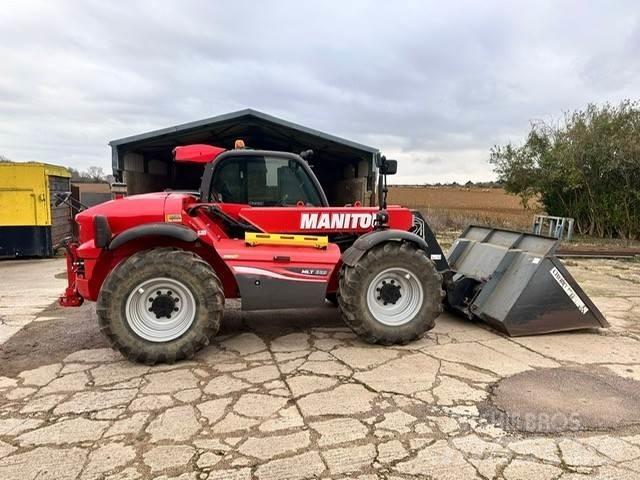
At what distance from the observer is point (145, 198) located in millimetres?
5008

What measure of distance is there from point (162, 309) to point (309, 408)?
1849 millimetres

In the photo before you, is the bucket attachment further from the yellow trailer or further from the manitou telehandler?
the yellow trailer

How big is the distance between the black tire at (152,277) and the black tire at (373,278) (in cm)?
130

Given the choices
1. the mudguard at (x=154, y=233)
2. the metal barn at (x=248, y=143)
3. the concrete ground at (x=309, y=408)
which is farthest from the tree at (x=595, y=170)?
the mudguard at (x=154, y=233)

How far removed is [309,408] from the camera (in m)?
3.54

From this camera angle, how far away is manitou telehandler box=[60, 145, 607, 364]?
448 cm

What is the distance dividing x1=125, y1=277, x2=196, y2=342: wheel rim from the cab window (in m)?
1.17

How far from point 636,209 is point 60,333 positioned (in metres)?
18.1

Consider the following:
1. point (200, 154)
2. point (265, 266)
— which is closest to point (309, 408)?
point (265, 266)

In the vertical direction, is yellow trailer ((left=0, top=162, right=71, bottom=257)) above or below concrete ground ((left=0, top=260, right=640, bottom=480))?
above

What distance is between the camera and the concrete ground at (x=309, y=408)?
112 inches

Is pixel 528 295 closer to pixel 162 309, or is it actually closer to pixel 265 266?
pixel 265 266

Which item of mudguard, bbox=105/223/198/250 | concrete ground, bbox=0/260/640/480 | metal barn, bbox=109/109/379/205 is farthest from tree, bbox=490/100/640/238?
mudguard, bbox=105/223/198/250

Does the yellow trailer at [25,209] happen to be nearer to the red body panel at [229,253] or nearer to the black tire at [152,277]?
the red body panel at [229,253]
